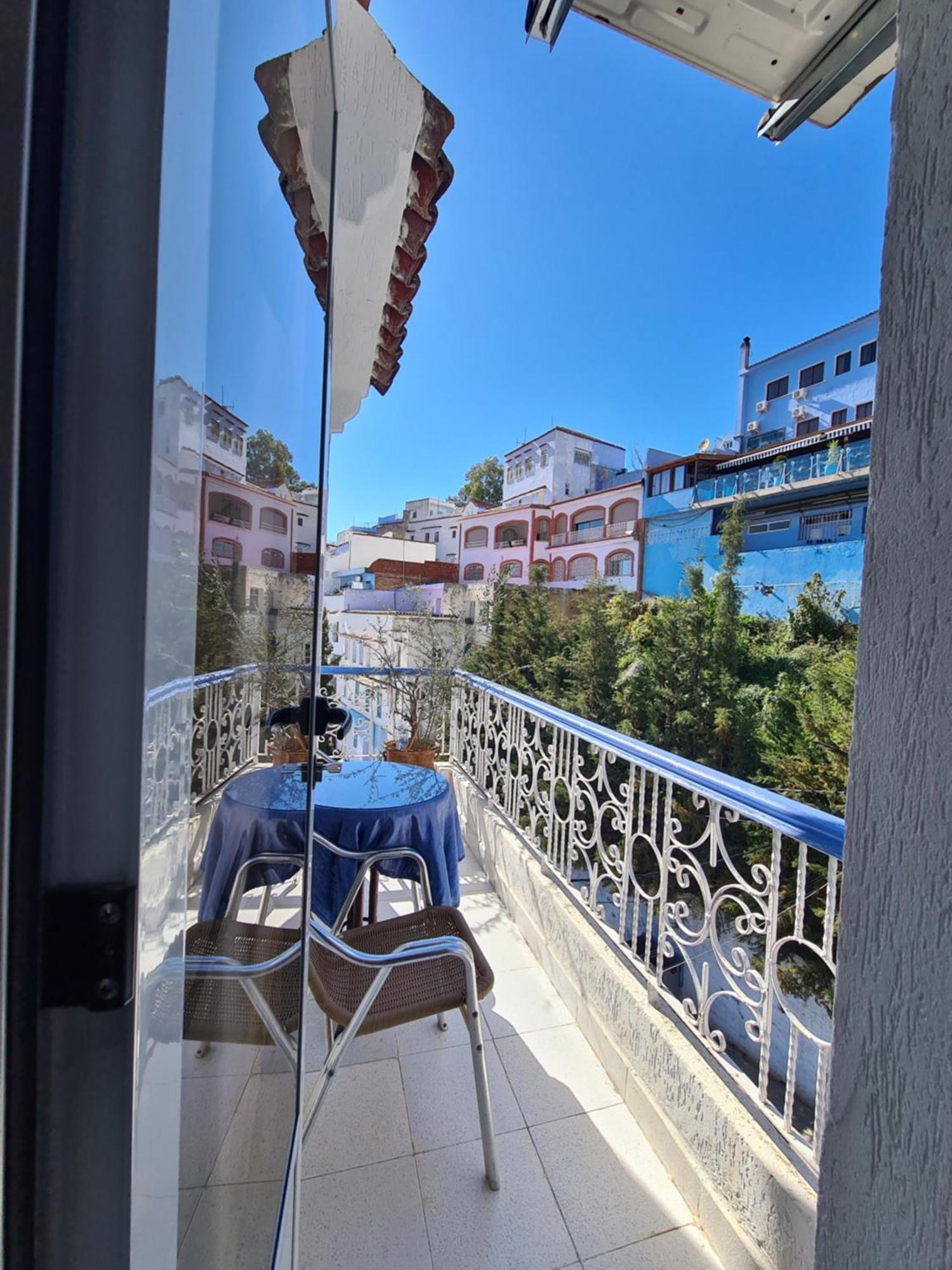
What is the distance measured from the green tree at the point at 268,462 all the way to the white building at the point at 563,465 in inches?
887

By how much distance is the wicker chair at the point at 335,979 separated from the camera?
61cm

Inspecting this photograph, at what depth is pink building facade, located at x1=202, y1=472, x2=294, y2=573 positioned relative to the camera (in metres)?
0.52

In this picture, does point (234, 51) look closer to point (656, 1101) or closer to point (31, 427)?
point (31, 427)

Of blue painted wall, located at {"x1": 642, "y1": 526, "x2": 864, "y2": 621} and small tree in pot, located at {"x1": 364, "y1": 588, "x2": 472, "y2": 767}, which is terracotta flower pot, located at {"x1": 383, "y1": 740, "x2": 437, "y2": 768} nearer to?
small tree in pot, located at {"x1": 364, "y1": 588, "x2": 472, "y2": 767}

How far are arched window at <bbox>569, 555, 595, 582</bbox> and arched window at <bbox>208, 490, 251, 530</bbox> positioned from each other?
19.9 metres

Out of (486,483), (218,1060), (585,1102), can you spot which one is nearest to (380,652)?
(585,1102)

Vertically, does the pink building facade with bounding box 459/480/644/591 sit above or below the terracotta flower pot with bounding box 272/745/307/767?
above

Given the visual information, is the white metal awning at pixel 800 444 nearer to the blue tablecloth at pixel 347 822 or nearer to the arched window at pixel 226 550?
the blue tablecloth at pixel 347 822

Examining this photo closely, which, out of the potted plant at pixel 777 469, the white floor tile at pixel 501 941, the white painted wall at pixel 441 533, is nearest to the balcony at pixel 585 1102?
the white floor tile at pixel 501 941

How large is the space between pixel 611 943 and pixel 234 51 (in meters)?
2.18

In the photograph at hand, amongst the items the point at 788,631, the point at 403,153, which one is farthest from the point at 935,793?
the point at 788,631

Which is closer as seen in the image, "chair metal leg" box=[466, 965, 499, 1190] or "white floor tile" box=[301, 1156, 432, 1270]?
"white floor tile" box=[301, 1156, 432, 1270]

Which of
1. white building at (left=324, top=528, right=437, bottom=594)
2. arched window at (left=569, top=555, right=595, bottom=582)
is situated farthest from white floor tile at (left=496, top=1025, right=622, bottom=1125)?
arched window at (left=569, top=555, right=595, bottom=582)

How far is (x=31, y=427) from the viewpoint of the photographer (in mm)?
323
